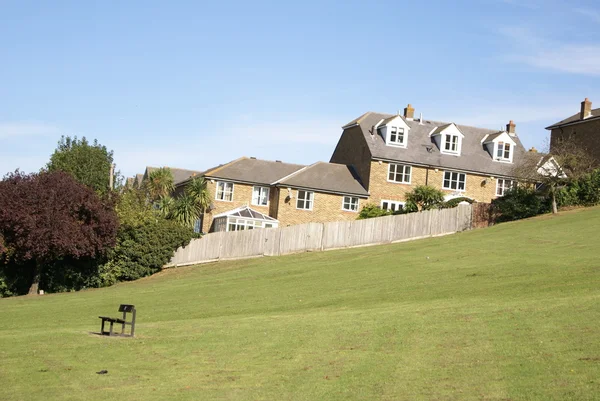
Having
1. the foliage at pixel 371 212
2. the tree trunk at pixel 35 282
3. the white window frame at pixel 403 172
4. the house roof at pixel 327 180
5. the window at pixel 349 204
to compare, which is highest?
the white window frame at pixel 403 172

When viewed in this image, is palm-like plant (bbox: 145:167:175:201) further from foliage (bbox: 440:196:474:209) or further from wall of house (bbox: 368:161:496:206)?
foliage (bbox: 440:196:474:209)

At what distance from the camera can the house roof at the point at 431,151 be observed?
60281mm

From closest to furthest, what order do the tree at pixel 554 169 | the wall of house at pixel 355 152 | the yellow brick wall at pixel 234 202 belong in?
the tree at pixel 554 169, the yellow brick wall at pixel 234 202, the wall of house at pixel 355 152

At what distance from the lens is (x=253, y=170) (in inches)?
2346

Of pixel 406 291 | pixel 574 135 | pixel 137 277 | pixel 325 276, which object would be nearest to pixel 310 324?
pixel 406 291

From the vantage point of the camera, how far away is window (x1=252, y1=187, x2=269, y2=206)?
5859 cm

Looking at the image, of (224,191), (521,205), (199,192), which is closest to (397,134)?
(521,205)

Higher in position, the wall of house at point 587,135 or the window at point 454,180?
the wall of house at point 587,135

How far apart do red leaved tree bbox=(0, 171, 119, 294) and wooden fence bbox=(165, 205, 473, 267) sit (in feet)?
18.7

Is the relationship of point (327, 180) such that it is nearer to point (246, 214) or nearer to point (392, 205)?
point (392, 205)

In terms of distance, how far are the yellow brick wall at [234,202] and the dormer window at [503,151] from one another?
19.7 m

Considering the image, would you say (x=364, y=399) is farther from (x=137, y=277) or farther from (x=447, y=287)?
(x=137, y=277)

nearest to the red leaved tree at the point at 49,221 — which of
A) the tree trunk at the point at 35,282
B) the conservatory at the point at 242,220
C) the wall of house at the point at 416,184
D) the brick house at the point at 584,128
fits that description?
the tree trunk at the point at 35,282

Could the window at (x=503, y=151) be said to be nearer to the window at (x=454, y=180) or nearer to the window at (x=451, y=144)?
the window at (x=451, y=144)
